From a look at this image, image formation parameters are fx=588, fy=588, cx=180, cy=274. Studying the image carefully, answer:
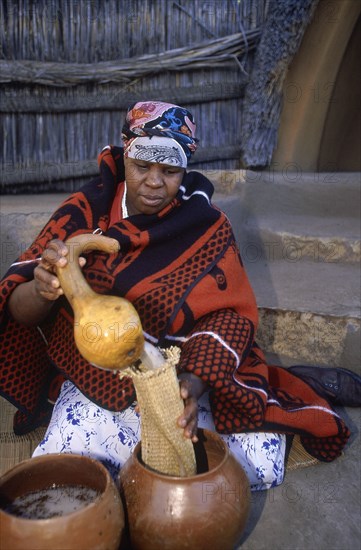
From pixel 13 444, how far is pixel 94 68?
301cm

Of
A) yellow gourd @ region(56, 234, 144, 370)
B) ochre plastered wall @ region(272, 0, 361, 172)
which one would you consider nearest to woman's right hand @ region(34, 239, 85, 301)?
yellow gourd @ region(56, 234, 144, 370)

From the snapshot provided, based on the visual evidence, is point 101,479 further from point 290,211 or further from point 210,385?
point 290,211

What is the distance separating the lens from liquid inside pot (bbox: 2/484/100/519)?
1569 mm

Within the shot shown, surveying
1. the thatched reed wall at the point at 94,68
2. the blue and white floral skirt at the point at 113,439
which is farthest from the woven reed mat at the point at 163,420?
the thatched reed wall at the point at 94,68

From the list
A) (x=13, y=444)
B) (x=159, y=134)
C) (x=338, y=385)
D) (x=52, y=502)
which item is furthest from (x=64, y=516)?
(x=338, y=385)

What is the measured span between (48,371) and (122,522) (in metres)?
0.93

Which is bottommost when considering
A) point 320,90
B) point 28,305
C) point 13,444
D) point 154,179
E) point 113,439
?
point 13,444

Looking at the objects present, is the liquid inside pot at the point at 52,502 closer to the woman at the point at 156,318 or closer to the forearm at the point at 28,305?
the woman at the point at 156,318

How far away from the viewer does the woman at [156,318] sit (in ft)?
6.54

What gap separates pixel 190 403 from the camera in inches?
66.6

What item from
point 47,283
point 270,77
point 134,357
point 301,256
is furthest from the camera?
point 270,77

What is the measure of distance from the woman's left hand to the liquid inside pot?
0.31m

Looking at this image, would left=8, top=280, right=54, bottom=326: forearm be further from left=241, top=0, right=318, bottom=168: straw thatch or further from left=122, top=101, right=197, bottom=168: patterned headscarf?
left=241, top=0, right=318, bottom=168: straw thatch

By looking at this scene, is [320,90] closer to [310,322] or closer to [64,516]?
[310,322]
